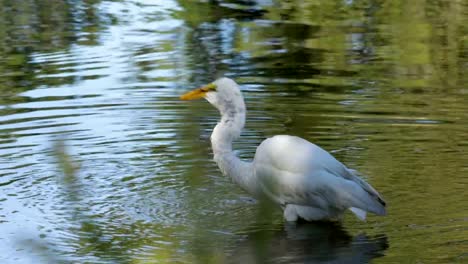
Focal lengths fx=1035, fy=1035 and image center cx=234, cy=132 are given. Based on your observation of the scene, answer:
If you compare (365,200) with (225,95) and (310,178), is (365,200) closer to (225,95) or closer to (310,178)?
(310,178)

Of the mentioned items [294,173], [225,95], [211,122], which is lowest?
[211,122]

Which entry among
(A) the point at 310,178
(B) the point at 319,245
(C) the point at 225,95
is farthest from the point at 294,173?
(C) the point at 225,95

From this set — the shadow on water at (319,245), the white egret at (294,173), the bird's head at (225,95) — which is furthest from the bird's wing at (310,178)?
the bird's head at (225,95)

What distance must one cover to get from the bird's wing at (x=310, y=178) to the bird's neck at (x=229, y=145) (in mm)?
236

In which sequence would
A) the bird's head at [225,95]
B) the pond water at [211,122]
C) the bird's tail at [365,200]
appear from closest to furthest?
the pond water at [211,122]
the bird's tail at [365,200]
the bird's head at [225,95]

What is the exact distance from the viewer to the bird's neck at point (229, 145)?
7488 millimetres

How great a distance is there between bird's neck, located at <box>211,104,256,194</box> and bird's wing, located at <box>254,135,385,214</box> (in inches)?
9.3

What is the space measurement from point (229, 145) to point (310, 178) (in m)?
0.83

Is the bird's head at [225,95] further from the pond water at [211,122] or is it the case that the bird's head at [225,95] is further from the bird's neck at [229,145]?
the pond water at [211,122]

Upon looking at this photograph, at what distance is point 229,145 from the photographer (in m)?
7.61

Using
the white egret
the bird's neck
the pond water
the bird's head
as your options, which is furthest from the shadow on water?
the bird's head

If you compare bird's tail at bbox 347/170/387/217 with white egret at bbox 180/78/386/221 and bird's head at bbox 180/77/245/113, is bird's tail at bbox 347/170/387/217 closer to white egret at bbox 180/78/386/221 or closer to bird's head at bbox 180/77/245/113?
white egret at bbox 180/78/386/221

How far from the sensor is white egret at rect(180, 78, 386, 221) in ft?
22.6

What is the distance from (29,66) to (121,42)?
2.11 metres
